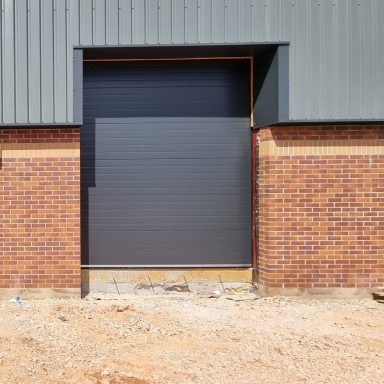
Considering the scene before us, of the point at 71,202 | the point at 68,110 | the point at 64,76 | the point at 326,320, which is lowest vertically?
the point at 326,320

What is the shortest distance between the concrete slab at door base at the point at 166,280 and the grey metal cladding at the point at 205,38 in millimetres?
2983

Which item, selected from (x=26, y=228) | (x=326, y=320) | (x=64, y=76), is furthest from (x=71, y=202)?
(x=326, y=320)

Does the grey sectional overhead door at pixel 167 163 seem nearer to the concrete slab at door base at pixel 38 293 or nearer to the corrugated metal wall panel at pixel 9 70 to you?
the concrete slab at door base at pixel 38 293

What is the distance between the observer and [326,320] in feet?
26.5

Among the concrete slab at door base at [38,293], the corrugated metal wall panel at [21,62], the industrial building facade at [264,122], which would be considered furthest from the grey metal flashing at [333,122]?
the concrete slab at door base at [38,293]

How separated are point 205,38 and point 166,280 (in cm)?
441

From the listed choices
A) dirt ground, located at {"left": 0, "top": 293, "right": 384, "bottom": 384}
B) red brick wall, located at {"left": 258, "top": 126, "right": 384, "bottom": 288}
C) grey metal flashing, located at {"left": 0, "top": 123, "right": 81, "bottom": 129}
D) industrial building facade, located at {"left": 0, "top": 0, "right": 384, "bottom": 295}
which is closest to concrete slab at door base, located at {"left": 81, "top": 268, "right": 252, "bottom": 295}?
dirt ground, located at {"left": 0, "top": 293, "right": 384, "bottom": 384}

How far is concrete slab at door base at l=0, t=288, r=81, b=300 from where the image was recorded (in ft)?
30.3

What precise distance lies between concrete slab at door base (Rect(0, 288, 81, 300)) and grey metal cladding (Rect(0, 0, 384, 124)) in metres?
2.89

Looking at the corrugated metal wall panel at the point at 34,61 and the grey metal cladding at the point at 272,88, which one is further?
the corrugated metal wall panel at the point at 34,61

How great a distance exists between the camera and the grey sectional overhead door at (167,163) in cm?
999

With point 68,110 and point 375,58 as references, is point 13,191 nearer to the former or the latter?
point 68,110

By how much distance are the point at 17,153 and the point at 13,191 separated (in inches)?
26.0

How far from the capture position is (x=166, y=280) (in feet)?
32.7
